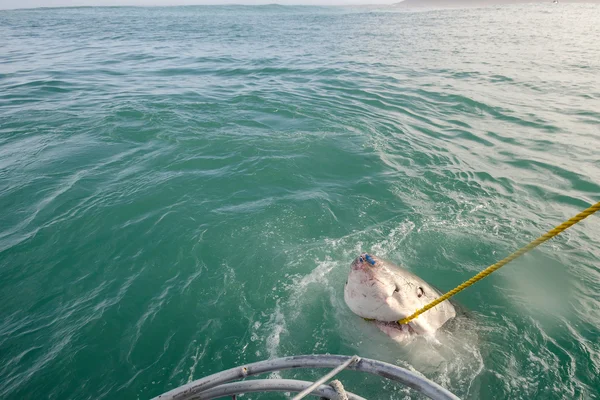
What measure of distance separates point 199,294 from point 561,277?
6.62m

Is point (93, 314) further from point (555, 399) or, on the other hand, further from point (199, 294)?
A: point (555, 399)

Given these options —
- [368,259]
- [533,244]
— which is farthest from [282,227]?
[533,244]

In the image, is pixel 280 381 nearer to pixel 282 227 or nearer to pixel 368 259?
pixel 368 259

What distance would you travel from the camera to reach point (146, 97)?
48.6 ft

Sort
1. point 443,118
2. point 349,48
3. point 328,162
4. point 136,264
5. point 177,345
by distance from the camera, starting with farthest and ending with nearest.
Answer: point 349,48, point 443,118, point 328,162, point 136,264, point 177,345

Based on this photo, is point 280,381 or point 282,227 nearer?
point 280,381

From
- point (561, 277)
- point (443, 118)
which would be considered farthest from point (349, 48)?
point (561, 277)

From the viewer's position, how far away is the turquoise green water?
16.0 feet

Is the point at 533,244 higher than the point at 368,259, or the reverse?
the point at 533,244

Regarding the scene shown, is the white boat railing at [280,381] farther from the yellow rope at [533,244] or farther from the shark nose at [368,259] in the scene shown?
the shark nose at [368,259]

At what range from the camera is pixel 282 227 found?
757cm

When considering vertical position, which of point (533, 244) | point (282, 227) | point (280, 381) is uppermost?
point (533, 244)

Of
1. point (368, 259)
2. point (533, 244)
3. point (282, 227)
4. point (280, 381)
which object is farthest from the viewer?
point (282, 227)

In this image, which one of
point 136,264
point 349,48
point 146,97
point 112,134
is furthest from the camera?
point 349,48
